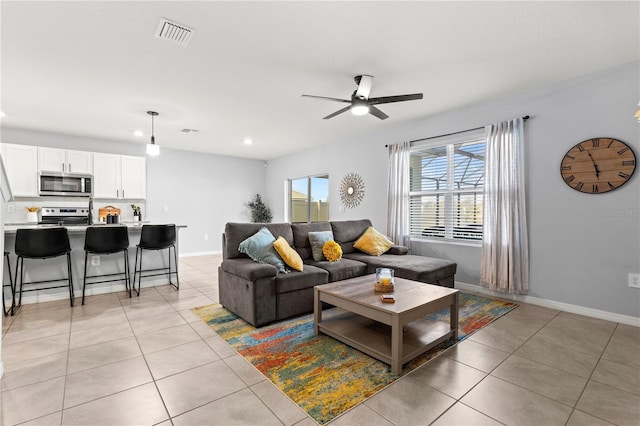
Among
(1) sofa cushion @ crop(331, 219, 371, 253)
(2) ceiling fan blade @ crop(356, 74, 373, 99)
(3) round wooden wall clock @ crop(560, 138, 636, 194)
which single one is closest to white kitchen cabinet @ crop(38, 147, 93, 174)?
(1) sofa cushion @ crop(331, 219, 371, 253)

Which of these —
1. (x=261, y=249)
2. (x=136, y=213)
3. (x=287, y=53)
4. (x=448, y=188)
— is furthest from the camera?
(x=136, y=213)

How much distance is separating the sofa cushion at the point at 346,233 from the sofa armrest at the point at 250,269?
63.2 inches

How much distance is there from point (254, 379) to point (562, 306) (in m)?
3.53

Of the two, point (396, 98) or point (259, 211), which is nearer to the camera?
point (396, 98)

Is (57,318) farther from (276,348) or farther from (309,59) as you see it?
(309,59)

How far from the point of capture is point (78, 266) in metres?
3.91

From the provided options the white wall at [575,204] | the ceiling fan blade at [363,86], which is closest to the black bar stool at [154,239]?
the ceiling fan blade at [363,86]

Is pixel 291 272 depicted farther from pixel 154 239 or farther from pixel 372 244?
pixel 154 239

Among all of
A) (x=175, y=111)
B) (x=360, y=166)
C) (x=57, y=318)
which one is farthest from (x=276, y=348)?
(x=360, y=166)

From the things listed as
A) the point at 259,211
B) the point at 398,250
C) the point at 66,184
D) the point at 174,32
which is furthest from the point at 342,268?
the point at 66,184

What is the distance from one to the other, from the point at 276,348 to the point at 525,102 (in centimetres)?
403

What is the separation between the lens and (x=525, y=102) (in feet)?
12.3

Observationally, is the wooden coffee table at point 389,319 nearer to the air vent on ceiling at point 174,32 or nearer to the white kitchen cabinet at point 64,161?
the air vent on ceiling at point 174,32

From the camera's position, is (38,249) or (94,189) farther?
(94,189)
